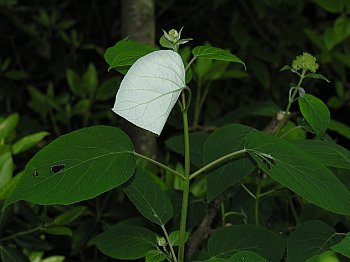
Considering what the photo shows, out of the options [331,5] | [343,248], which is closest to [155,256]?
[343,248]

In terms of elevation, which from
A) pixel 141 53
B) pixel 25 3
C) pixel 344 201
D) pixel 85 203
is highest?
pixel 141 53

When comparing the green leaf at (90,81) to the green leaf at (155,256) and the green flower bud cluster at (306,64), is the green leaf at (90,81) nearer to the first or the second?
the green flower bud cluster at (306,64)

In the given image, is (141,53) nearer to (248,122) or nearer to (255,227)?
(255,227)

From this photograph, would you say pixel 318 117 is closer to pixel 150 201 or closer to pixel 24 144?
pixel 150 201

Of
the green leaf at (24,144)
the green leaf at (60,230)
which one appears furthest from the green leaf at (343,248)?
the green leaf at (24,144)

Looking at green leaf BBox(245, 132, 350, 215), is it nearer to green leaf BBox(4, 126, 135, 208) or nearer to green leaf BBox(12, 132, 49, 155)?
green leaf BBox(4, 126, 135, 208)

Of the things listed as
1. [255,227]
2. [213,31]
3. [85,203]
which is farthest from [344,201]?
[213,31]

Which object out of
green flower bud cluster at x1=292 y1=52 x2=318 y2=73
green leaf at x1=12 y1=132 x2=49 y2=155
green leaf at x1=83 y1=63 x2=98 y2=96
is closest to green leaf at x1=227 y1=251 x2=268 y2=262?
green flower bud cluster at x1=292 y1=52 x2=318 y2=73
